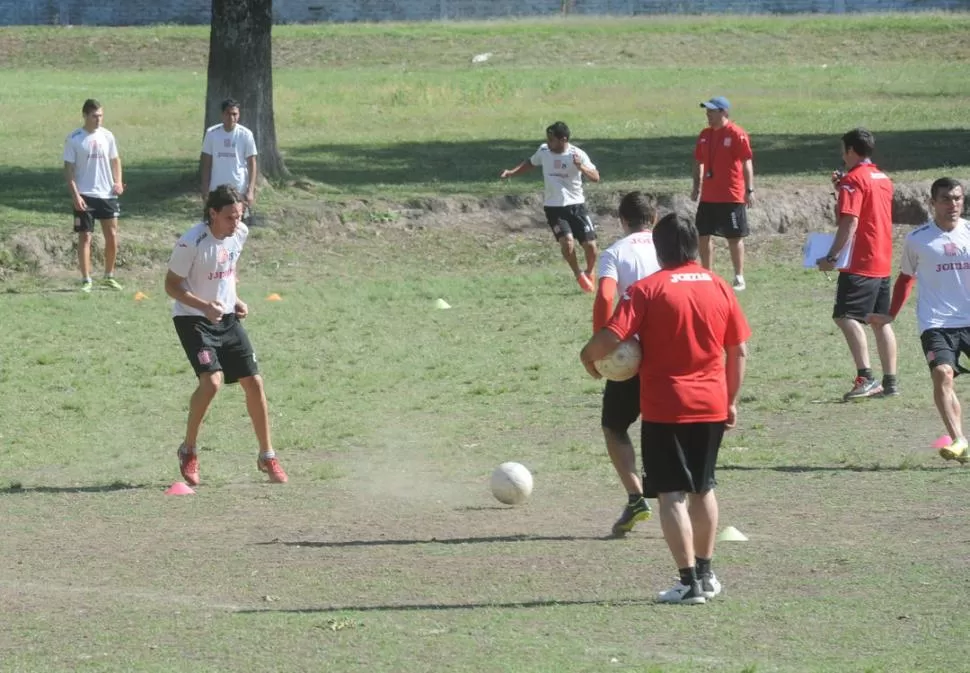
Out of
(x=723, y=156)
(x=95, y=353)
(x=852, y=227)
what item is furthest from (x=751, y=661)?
(x=723, y=156)

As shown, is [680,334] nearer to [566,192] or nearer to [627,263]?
[627,263]

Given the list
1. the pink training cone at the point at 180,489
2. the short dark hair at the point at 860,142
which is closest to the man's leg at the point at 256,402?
the pink training cone at the point at 180,489

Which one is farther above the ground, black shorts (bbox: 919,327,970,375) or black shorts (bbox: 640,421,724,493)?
black shorts (bbox: 640,421,724,493)

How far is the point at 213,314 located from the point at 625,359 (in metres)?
3.48

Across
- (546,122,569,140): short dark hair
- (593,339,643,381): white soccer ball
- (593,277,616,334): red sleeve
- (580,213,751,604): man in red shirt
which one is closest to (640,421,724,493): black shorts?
(580,213,751,604): man in red shirt

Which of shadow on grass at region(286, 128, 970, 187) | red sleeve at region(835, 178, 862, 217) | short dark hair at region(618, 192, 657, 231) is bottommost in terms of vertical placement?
shadow on grass at region(286, 128, 970, 187)

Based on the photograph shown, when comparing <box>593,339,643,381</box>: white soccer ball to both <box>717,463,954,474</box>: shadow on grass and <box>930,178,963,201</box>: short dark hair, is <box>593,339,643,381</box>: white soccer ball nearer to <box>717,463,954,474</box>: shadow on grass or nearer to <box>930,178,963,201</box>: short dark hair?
<box>717,463,954,474</box>: shadow on grass

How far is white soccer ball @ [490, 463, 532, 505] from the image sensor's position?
Answer: 920 centimetres

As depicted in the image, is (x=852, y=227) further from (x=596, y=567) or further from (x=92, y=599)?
(x=92, y=599)

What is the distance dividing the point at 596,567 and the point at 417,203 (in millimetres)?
13620

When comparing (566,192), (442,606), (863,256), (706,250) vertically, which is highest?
(863,256)

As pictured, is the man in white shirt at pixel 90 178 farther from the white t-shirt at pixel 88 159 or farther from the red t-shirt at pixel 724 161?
the red t-shirt at pixel 724 161

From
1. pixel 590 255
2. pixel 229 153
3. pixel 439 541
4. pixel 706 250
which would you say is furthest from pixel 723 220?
pixel 439 541

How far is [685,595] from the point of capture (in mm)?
7117
